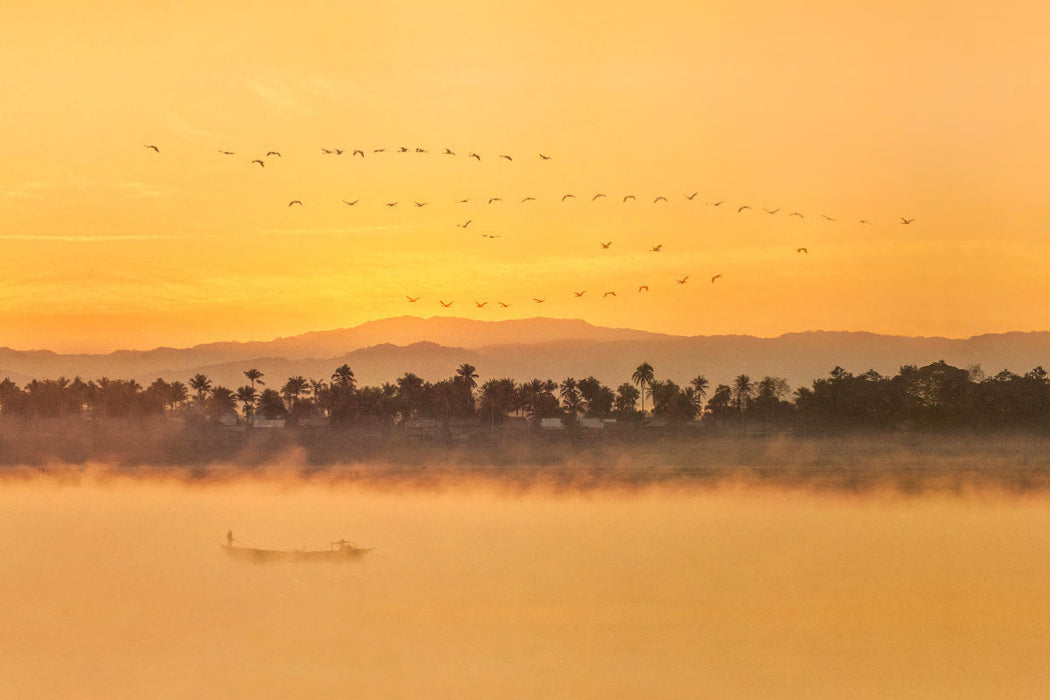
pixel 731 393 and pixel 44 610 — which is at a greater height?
pixel 731 393

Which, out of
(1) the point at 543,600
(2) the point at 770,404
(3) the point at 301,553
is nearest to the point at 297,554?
(3) the point at 301,553

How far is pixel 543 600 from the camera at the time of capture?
71.6 meters

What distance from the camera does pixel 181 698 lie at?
53188 mm

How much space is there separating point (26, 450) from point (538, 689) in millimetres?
131877

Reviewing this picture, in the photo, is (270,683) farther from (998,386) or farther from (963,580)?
(998,386)

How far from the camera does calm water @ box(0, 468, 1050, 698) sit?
56031mm

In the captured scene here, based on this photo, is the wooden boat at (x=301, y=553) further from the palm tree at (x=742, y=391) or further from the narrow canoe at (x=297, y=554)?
the palm tree at (x=742, y=391)

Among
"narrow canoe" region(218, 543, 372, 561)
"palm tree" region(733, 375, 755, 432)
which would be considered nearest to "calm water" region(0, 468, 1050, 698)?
"narrow canoe" region(218, 543, 372, 561)

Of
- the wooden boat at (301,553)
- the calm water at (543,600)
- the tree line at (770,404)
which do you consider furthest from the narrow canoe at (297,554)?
the tree line at (770,404)

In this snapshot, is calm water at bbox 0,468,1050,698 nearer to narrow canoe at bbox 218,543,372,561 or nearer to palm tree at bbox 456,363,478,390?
narrow canoe at bbox 218,543,372,561

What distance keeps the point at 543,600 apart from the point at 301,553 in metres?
21.7

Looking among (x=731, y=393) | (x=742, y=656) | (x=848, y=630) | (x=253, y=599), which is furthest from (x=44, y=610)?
(x=731, y=393)

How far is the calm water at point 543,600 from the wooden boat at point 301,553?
128 cm

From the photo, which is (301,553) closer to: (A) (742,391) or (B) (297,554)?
(B) (297,554)
